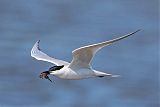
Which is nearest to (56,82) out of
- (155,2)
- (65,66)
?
(65,66)

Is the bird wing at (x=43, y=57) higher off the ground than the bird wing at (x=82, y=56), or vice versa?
the bird wing at (x=43, y=57)

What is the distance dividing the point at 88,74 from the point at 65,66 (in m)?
Result: 0.30

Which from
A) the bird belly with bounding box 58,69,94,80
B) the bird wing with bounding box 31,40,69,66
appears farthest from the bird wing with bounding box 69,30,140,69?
the bird wing with bounding box 31,40,69,66

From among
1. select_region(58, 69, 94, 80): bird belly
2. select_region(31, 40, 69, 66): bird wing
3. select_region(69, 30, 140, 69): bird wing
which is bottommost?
select_region(58, 69, 94, 80): bird belly

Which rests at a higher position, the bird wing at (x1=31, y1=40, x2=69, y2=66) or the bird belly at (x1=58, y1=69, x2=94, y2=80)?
the bird wing at (x1=31, y1=40, x2=69, y2=66)

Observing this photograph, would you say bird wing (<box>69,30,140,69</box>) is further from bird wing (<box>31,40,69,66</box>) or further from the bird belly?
bird wing (<box>31,40,69,66</box>)

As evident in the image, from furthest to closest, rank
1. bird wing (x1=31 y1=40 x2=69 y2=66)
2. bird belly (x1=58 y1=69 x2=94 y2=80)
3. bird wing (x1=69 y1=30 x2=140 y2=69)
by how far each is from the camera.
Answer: bird wing (x1=31 y1=40 x2=69 y2=66) < bird belly (x1=58 y1=69 x2=94 y2=80) < bird wing (x1=69 y1=30 x2=140 y2=69)

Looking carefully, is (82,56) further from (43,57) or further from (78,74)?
(43,57)

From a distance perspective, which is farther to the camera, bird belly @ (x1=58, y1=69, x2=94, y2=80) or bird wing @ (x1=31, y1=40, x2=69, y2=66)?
bird wing @ (x1=31, y1=40, x2=69, y2=66)

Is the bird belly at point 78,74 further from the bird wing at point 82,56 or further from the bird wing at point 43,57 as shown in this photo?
the bird wing at point 43,57

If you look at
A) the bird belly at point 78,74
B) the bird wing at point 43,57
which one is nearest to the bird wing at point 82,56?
the bird belly at point 78,74

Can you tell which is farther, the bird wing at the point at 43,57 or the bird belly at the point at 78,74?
the bird wing at the point at 43,57

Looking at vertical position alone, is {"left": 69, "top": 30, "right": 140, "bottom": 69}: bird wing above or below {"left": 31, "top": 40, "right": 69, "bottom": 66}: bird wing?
below

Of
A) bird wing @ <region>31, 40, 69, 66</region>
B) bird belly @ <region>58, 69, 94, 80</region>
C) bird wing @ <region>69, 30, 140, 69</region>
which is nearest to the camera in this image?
bird wing @ <region>69, 30, 140, 69</region>
